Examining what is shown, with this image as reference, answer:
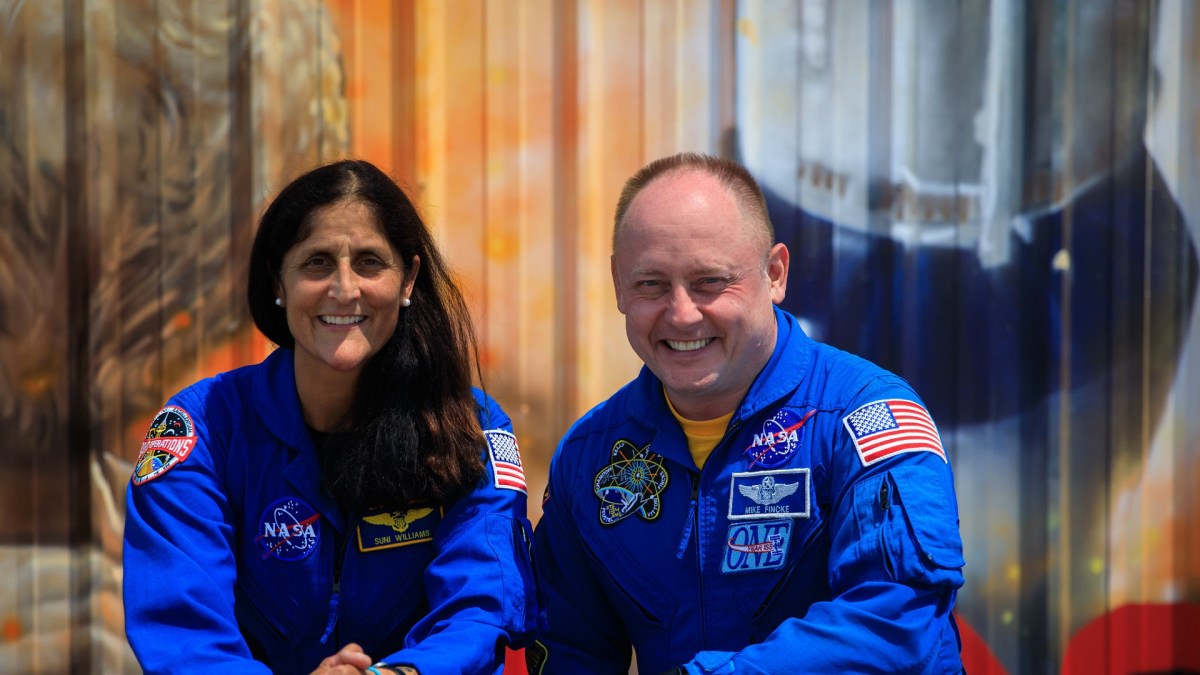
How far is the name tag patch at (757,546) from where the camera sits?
2463mm

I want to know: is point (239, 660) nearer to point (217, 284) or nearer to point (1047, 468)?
point (217, 284)

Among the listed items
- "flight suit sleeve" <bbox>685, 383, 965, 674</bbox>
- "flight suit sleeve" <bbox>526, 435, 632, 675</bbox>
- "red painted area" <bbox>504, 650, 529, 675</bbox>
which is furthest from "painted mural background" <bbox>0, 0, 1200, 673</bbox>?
"flight suit sleeve" <bbox>685, 383, 965, 674</bbox>

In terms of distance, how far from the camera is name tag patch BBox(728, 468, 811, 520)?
2.47 metres

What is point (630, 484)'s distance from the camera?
8.63ft

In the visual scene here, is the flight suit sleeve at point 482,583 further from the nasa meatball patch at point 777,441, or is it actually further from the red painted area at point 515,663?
the red painted area at point 515,663

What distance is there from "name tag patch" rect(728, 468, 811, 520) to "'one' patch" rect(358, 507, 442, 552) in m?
0.66

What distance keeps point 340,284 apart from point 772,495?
1032mm

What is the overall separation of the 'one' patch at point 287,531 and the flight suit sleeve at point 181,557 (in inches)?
3.0

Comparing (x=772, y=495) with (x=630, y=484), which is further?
(x=630, y=484)

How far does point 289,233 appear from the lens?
2.56 meters

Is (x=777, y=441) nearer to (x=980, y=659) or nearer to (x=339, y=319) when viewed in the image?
(x=339, y=319)

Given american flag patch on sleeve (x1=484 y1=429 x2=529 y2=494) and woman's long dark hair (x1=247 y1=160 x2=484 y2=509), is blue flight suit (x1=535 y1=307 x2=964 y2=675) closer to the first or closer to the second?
american flag patch on sleeve (x1=484 y1=429 x2=529 y2=494)

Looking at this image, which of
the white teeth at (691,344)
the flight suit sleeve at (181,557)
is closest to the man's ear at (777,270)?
the white teeth at (691,344)

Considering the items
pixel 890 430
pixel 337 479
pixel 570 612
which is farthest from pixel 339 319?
pixel 890 430
